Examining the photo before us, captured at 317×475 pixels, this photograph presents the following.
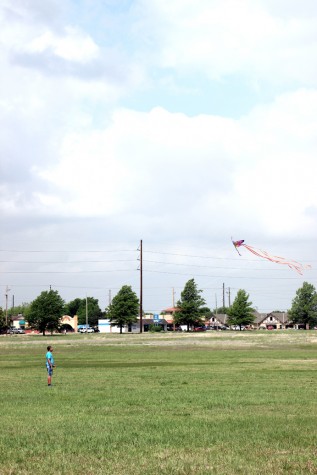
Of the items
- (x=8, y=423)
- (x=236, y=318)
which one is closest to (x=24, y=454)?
(x=8, y=423)

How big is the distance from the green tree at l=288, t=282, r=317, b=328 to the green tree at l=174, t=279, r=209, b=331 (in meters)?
37.5

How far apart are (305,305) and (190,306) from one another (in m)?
42.3

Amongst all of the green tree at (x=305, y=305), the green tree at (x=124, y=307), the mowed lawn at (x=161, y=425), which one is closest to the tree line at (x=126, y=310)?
the green tree at (x=124, y=307)

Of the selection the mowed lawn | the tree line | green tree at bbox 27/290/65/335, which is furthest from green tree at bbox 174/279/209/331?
the mowed lawn

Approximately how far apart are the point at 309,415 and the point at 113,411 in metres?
6.62

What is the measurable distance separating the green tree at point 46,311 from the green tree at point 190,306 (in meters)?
31.5

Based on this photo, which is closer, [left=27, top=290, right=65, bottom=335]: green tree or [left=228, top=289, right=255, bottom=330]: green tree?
[left=27, top=290, right=65, bottom=335]: green tree

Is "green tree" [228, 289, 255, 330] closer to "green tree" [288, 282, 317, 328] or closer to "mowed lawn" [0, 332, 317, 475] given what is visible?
"green tree" [288, 282, 317, 328]

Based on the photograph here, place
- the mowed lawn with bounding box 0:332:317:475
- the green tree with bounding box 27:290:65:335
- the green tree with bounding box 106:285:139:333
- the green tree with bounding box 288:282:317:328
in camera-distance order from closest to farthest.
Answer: the mowed lawn with bounding box 0:332:317:475, the green tree with bounding box 27:290:65:335, the green tree with bounding box 106:285:139:333, the green tree with bounding box 288:282:317:328

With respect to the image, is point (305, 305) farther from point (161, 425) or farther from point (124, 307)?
point (161, 425)

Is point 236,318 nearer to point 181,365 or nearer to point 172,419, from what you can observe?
point 181,365

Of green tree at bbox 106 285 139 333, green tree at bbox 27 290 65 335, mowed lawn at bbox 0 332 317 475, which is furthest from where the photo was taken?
green tree at bbox 106 285 139 333

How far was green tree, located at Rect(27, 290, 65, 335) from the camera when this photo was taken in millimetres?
121750

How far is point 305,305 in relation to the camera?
171 meters
